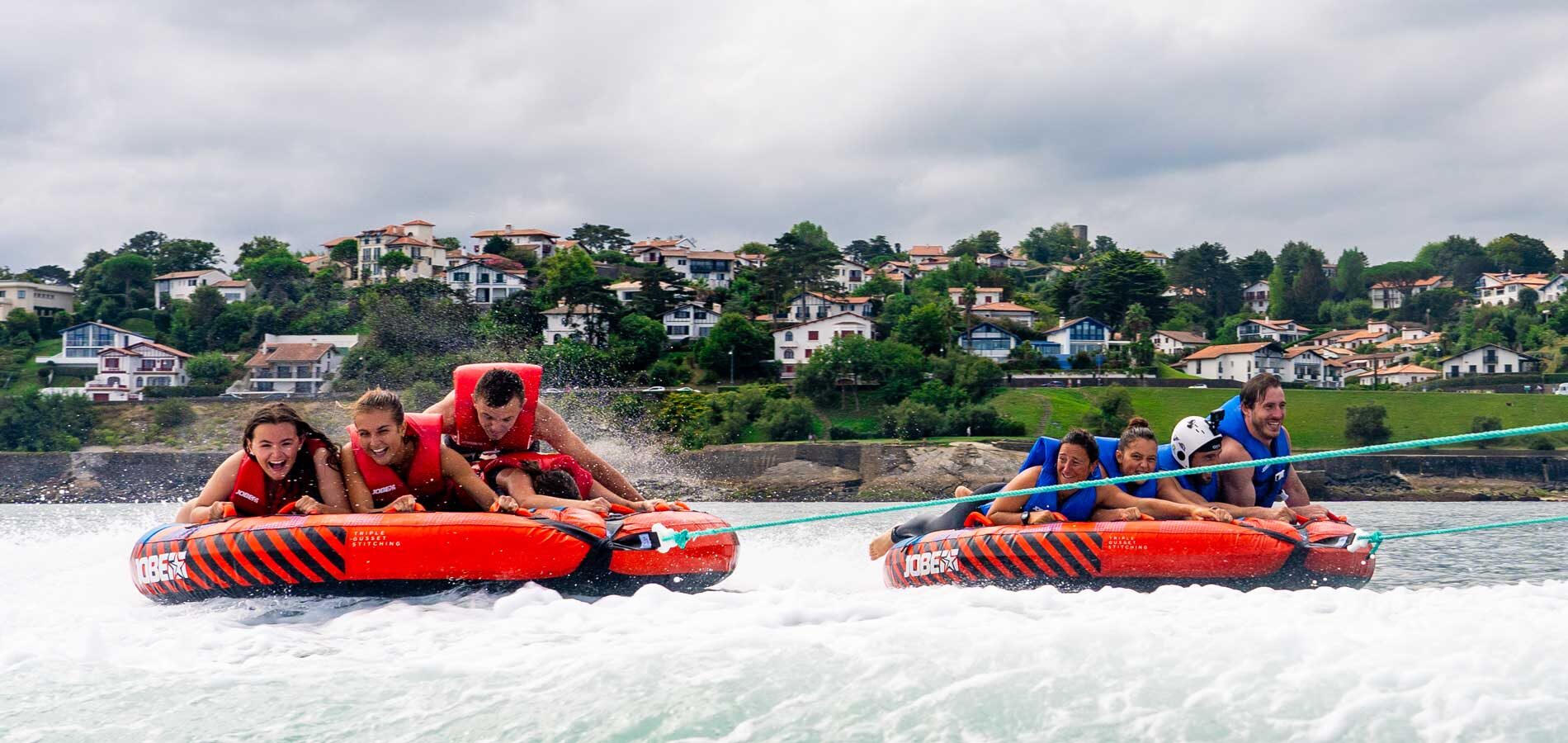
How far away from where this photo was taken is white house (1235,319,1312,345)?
347 ft

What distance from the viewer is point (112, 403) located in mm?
60719

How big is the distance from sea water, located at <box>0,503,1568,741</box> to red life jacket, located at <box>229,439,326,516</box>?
78 centimetres

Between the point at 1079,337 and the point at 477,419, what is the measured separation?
78.8m

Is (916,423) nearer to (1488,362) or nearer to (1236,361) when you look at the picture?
(1236,361)

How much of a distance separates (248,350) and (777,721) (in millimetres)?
82044

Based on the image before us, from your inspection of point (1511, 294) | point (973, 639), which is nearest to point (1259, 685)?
point (973, 639)

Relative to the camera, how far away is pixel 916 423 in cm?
5416

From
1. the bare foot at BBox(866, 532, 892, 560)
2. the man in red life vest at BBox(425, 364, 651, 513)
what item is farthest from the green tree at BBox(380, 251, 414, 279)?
the man in red life vest at BBox(425, 364, 651, 513)

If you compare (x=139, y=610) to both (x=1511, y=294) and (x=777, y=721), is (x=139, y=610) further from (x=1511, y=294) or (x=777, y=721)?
(x=1511, y=294)

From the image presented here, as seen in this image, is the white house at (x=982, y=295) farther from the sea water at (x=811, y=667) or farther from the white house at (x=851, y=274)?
the sea water at (x=811, y=667)

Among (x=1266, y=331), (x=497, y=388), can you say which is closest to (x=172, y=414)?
(x=497, y=388)

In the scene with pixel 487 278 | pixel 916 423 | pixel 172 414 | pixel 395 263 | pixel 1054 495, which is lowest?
pixel 916 423

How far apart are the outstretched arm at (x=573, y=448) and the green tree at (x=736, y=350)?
60485mm

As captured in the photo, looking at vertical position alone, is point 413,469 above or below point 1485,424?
above
